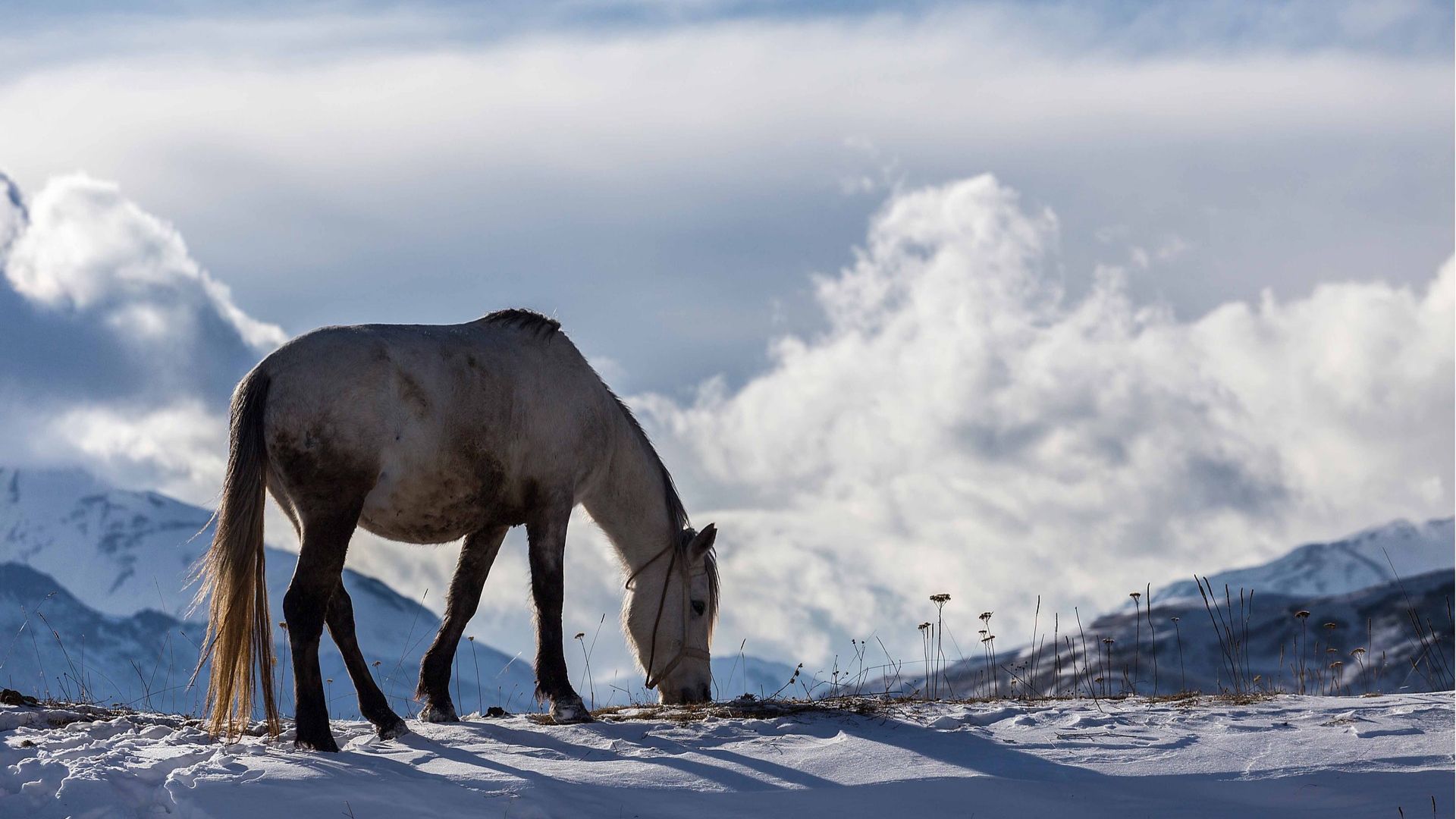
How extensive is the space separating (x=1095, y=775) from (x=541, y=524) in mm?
3928

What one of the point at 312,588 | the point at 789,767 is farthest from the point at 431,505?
the point at 789,767

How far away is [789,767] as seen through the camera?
7.03 metres

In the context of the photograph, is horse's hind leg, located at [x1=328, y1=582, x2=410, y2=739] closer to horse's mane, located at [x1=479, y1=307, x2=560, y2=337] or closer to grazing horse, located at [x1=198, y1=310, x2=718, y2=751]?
grazing horse, located at [x1=198, y1=310, x2=718, y2=751]

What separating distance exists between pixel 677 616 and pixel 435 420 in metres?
2.79

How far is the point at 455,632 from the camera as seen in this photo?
9.36 meters

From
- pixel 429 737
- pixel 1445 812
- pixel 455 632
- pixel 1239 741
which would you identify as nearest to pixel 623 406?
pixel 455 632

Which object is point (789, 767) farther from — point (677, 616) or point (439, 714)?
point (677, 616)

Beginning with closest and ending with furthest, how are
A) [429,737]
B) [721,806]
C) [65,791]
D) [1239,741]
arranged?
1. [65,791]
2. [721,806]
3. [1239,741]
4. [429,737]

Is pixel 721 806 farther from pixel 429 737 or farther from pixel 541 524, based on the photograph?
pixel 541 524

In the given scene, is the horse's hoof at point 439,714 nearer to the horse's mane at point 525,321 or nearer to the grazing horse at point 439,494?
the grazing horse at point 439,494

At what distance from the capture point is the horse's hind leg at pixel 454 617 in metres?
9.19

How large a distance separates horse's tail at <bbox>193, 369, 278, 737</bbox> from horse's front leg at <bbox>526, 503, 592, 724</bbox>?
73.3 inches

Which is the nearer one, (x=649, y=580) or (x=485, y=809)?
(x=485, y=809)

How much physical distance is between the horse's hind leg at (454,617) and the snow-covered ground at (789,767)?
705 millimetres
